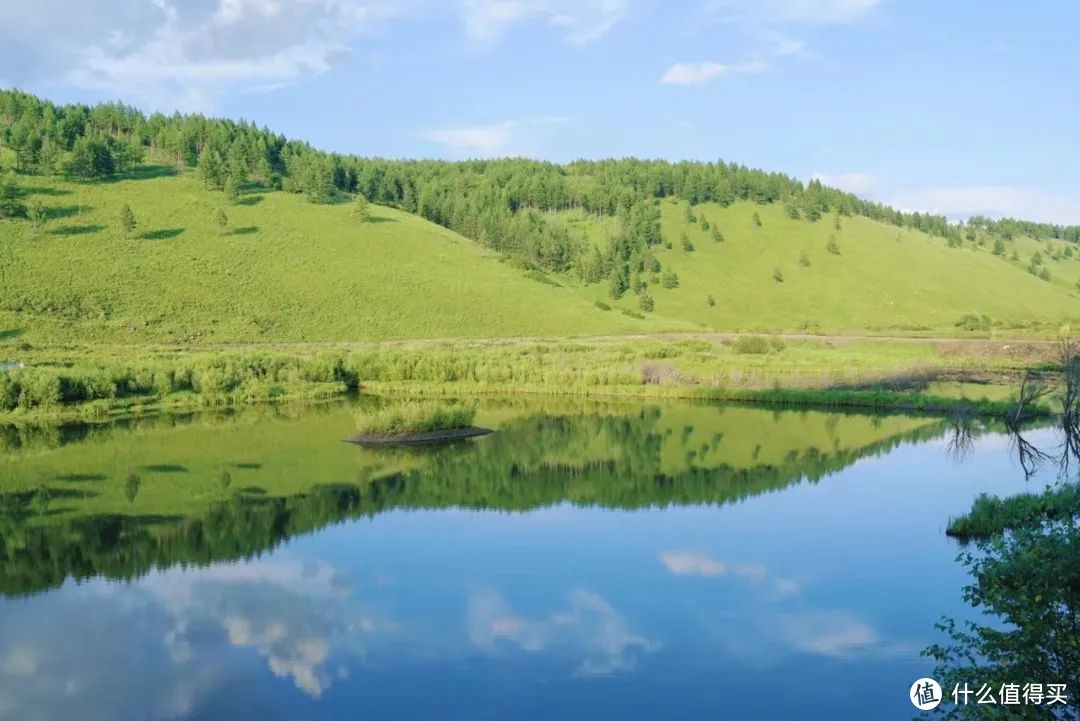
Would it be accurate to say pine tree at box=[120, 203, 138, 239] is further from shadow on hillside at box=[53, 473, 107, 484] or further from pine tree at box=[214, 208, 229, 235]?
shadow on hillside at box=[53, 473, 107, 484]

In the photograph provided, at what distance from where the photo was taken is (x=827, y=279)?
126 metres

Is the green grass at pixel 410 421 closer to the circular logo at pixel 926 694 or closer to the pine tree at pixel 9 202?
the circular logo at pixel 926 694

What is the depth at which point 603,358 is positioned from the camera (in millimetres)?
62188

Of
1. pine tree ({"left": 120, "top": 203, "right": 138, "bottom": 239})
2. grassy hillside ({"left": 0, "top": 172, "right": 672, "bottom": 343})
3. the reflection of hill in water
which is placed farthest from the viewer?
pine tree ({"left": 120, "top": 203, "right": 138, "bottom": 239})

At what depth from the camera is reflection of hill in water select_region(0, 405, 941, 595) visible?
22359 mm

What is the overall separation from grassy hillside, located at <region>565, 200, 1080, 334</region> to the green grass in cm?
7165

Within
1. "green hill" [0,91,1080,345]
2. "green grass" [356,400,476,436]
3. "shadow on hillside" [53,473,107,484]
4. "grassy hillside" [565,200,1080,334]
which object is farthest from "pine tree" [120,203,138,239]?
"shadow on hillside" [53,473,107,484]

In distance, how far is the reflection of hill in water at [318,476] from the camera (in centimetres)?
2236

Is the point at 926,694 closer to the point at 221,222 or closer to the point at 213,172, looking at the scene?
the point at 221,222

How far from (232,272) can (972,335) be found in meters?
72.2

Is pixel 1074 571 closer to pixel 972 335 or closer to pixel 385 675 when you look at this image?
pixel 385 675

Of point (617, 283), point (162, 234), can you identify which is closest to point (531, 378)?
point (162, 234)

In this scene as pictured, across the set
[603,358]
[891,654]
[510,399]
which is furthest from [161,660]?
[603,358]

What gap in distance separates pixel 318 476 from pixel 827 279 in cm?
10906
